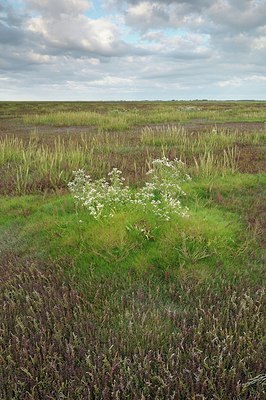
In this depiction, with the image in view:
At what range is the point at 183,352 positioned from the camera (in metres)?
3.39

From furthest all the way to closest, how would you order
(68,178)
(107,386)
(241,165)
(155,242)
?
1. (241,165)
2. (68,178)
3. (155,242)
4. (107,386)

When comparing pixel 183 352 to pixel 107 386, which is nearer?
pixel 107 386

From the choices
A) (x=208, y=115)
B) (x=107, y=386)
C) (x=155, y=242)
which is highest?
(x=208, y=115)

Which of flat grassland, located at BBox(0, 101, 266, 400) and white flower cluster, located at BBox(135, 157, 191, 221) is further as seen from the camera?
white flower cluster, located at BBox(135, 157, 191, 221)

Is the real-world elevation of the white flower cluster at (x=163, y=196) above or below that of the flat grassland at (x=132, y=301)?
above

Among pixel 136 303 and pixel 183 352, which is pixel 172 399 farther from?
pixel 136 303

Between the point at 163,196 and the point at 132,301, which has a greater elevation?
the point at 163,196

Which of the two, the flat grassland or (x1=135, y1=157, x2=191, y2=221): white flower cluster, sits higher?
(x1=135, y1=157, x2=191, y2=221): white flower cluster

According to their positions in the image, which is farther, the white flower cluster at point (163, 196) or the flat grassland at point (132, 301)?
the white flower cluster at point (163, 196)

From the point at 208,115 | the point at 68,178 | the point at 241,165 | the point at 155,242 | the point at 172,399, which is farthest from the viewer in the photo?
the point at 208,115

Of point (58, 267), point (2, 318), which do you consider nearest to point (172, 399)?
point (2, 318)

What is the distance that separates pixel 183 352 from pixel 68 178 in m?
8.20

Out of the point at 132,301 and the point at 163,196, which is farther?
the point at 163,196

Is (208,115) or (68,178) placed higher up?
(208,115)
